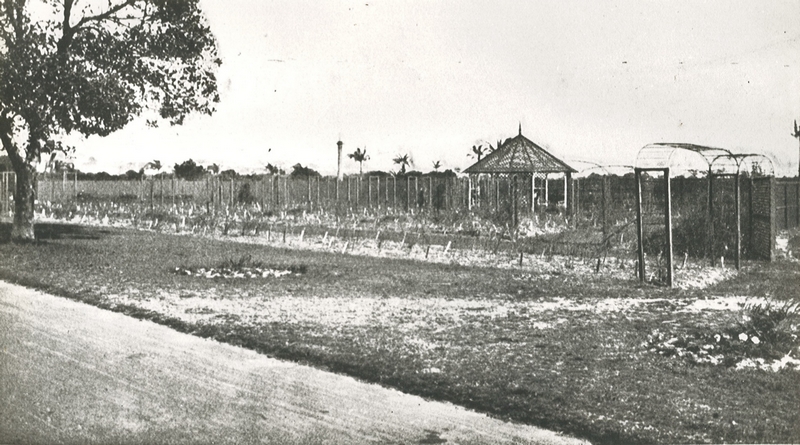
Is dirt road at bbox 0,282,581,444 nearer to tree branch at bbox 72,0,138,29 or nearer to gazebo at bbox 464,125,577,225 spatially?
tree branch at bbox 72,0,138,29

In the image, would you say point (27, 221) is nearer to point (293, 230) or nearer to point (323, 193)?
point (293, 230)

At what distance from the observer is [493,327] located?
8.14 m

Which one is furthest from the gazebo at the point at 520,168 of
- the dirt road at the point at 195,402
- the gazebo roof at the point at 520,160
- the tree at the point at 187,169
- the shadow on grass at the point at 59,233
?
the tree at the point at 187,169

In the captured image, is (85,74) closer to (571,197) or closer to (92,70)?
(92,70)

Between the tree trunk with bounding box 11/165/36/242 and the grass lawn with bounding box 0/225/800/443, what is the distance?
225 centimetres

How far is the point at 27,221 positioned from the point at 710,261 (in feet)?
50.1

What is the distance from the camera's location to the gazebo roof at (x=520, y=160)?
26.7 meters

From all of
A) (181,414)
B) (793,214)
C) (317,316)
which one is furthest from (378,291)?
(793,214)

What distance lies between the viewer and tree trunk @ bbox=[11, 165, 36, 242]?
17062 mm

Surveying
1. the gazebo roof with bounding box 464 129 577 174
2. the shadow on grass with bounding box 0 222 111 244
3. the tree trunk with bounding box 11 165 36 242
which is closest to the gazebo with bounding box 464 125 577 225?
the gazebo roof with bounding box 464 129 577 174

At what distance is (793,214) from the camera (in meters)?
24.7

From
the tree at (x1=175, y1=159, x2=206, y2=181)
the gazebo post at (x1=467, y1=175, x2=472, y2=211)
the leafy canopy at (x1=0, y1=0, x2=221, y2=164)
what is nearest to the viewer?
the leafy canopy at (x1=0, y1=0, x2=221, y2=164)

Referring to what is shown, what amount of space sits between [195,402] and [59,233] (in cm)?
1672

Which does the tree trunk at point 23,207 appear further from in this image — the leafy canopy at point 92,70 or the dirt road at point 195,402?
the dirt road at point 195,402
